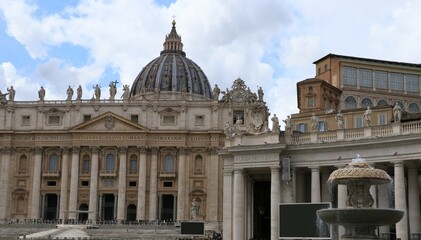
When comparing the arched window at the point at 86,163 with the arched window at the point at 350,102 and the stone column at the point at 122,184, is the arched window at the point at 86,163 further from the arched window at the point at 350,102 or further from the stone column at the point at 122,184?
the arched window at the point at 350,102

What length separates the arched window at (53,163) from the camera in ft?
360

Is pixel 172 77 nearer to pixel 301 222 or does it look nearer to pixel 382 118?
pixel 382 118

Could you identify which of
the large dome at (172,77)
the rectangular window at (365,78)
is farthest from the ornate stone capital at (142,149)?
the rectangular window at (365,78)

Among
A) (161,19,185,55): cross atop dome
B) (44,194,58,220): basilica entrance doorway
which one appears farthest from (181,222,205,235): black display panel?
(161,19,185,55): cross atop dome

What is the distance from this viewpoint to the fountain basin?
27094mm

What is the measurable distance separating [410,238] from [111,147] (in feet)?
225

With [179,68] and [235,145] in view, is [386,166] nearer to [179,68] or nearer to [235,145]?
[235,145]

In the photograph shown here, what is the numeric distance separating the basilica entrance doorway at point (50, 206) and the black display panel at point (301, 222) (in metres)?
68.7

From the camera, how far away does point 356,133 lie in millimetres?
47750

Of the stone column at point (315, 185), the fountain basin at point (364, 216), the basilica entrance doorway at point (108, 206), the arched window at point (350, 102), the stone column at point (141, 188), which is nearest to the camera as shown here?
the fountain basin at point (364, 216)

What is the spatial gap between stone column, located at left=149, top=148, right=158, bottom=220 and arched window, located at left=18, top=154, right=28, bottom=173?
66.0ft

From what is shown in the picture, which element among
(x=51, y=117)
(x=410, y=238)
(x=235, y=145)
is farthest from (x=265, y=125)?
(x=51, y=117)

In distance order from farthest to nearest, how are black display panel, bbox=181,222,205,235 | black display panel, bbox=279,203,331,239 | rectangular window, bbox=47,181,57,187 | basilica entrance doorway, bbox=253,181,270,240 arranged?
rectangular window, bbox=47,181,57,187 → black display panel, bbox=181,222,205,235 → basilica entrance doorway, bbox=253,181,270,240 → black display panel, bbox=279,203,331,239

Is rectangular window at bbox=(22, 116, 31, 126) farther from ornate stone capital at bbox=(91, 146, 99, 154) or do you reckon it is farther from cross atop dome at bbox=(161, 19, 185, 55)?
cross atop dome at bbox=(161, 19, 185, 55)
